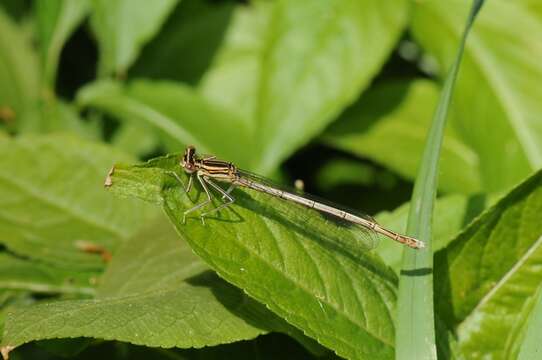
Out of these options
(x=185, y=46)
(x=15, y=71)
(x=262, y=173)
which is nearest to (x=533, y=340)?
(x=262, y=173)

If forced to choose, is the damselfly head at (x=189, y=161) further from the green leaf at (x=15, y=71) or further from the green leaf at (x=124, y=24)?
the green leaf at (x=15, y=71)

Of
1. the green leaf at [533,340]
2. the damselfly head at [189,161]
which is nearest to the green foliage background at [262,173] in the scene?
the green leaf at [533,340]

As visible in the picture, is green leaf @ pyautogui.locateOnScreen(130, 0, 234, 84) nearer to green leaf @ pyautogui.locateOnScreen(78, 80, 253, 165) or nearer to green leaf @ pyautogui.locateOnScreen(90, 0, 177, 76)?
green leaf @ pyautogui.locateOnScreen(78, 80, 253, 165)

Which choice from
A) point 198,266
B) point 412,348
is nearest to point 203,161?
point 198,266

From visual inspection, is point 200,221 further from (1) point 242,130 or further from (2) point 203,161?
(1) point 242,130

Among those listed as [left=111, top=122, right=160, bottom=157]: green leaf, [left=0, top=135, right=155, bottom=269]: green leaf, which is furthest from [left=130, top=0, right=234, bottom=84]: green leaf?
[left=0, top=135, right=155, bottom=269]: green leaf

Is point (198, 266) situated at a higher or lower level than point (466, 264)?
lower

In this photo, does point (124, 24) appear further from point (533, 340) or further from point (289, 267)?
point (533, 340)
